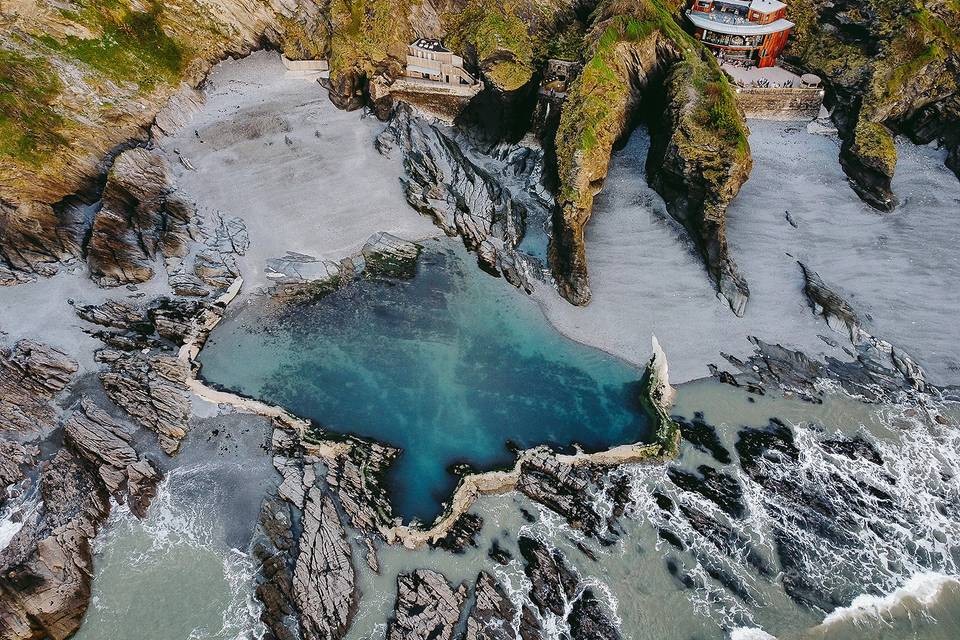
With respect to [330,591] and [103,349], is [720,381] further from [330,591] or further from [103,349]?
[103,349]

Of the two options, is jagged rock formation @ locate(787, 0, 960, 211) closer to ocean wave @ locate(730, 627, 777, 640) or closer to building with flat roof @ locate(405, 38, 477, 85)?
building with flat roof @ locate(405, 38, 477, 85)

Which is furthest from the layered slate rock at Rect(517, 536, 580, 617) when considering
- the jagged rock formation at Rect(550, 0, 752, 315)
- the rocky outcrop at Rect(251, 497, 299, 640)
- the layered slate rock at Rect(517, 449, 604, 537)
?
the jagged rock formation at Rect(550, 0, 752, 315)

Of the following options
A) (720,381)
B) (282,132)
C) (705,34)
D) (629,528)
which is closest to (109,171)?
(282,132)

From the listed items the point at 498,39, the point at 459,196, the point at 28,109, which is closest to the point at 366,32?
the point at 498,39

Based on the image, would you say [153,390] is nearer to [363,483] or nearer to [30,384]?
[30,384]

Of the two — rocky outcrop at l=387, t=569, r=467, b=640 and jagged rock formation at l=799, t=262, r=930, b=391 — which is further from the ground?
jagged rock formation at l=799, t=262, r=930, b=391

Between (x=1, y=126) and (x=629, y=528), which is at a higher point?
(x=1, y=126)

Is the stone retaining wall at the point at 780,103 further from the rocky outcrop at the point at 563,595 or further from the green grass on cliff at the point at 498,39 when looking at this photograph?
the rocky outcrop at the point at 563,595
